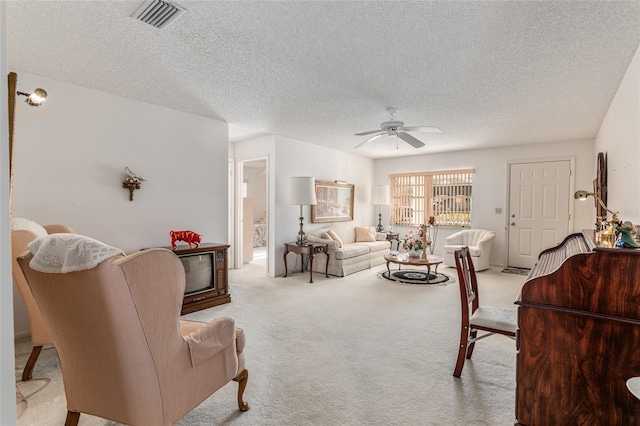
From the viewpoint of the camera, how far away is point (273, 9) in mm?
1967

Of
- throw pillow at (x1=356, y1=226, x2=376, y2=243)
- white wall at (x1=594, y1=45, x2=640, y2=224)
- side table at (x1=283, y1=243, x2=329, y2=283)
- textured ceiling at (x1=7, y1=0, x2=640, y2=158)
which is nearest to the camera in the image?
textured ceiling at (x1=7, y1=0, x2=640, y2=158)

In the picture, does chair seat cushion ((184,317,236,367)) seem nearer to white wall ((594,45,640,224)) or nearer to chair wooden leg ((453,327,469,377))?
chair wooden leg ((453,327,469,377))

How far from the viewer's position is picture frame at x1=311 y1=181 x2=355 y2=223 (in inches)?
247

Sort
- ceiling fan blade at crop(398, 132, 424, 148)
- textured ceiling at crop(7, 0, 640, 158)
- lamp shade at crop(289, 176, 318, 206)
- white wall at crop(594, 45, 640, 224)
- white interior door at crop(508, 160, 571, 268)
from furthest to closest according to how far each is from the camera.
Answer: white interior door at crop(508, 160, 571, 268) < lamp shade at crop(289, 176, 318, 206) < ceiling fan blade at crop(398, 132, 424, 148) < white wall at crop(594, 45, 640, 224) < textured ceiling at crop(7, 0, 640, 158)

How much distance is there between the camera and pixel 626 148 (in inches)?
109

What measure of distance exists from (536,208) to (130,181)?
6654 millimetres

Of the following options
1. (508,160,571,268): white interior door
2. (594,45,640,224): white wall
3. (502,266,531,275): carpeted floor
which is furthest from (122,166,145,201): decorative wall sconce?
(508,160,571,268): white interior door

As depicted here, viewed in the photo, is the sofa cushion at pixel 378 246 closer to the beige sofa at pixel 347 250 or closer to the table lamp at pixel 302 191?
the beige sofa at pixel 347 250

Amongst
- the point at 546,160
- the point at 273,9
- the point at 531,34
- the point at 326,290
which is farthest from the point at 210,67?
the point at 546,160

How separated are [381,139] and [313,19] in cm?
375

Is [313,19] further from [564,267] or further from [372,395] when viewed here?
[372,395]

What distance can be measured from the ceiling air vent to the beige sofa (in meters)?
3.95

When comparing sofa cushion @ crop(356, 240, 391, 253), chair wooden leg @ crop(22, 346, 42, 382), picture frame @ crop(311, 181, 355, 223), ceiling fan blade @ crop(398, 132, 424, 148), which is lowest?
chair wooden leg @ crop(22, 346, 42, 382)

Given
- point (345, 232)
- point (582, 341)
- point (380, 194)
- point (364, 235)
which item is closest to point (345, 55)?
point (582, 341)
